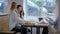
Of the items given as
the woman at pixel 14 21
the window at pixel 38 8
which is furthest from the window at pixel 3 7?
the woman at pixel 14 21

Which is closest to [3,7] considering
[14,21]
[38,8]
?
[14,21]

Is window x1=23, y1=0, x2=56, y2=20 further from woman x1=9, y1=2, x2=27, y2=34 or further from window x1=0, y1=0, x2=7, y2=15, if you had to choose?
woman x1=9, y1=2, x2=27, y2=34

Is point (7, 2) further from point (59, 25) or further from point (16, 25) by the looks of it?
point (59, 25)

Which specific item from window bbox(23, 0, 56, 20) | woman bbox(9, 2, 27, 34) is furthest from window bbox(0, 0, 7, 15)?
woman bbox(9, 2, 27, 34)

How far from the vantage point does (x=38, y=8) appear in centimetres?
396

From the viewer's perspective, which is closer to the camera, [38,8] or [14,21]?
[14,21]

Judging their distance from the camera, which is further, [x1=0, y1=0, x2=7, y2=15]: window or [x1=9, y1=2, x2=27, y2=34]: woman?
[x1=0, y1=0, x2=7, y2=15]: window

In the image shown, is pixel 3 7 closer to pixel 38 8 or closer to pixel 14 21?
pixel 14 21

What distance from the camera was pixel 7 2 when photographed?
390 cm

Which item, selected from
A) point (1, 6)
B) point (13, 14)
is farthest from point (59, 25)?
point (1, 6)

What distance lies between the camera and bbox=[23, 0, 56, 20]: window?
394 cm

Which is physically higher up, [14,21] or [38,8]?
[38,8]

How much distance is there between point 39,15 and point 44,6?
14.0 inches

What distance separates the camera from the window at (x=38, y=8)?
394 centimetres
